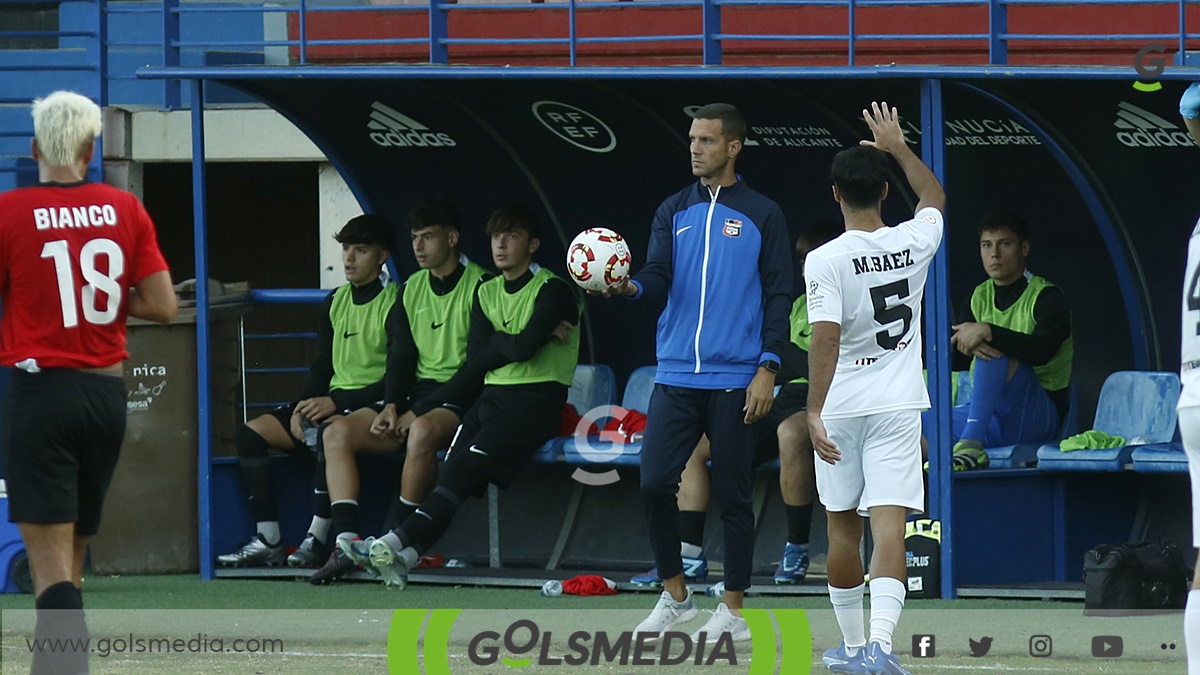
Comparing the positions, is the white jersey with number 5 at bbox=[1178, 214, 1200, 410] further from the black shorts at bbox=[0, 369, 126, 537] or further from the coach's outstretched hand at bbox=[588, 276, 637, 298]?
the black shorts at bbox=[0, 369, 126, 537]

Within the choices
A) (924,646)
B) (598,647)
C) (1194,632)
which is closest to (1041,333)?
(924,646)

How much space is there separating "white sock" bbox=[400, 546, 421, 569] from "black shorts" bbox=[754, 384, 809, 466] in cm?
163

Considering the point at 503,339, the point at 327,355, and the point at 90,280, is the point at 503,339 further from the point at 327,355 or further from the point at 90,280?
the point at 90,280

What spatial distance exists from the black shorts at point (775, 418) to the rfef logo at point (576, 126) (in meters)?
1.79

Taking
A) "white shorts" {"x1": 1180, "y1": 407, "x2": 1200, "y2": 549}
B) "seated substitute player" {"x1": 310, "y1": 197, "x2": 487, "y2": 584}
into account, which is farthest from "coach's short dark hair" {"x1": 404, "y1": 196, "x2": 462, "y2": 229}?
"white shorts" {"x1": 1180, "y1": 407, "x2": 1200, "y2": 549}

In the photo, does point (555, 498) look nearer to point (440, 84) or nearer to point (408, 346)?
point (408, 346)

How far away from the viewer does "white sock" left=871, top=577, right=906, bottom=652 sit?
612 centimetres

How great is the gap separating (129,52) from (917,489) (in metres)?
9.14

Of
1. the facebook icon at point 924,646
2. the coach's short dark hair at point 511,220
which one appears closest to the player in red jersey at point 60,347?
the facebook icon at point 924,646

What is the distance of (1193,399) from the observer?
4.80 meters

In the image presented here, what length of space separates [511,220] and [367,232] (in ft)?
3.11

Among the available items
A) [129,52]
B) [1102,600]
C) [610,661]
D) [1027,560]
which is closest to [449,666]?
[610,661]

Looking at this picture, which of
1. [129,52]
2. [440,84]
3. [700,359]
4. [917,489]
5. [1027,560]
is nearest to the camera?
[917,489]

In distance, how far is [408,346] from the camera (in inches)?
383
